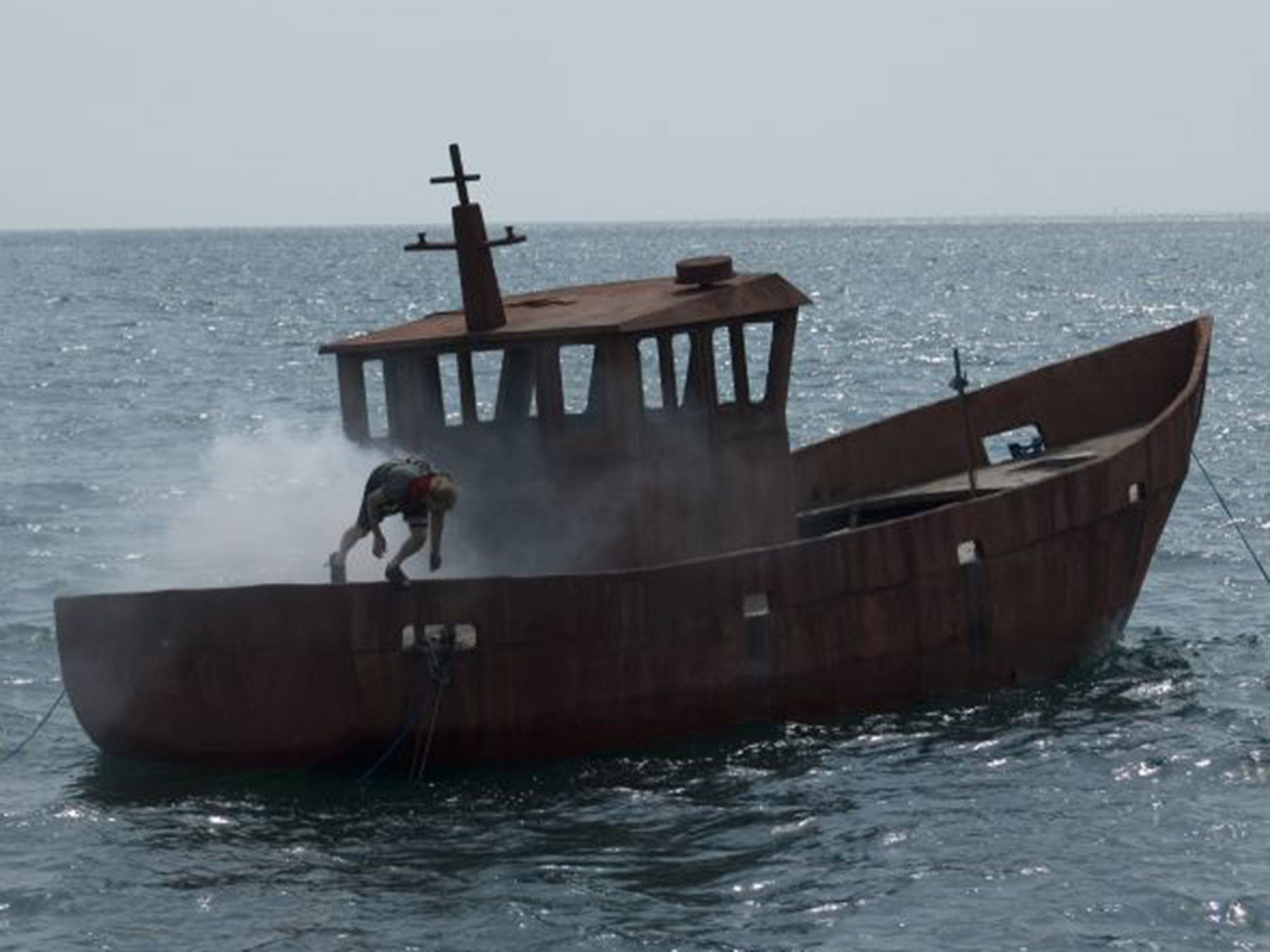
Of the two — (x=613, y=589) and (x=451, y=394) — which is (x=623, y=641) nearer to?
(x=613, y=589)

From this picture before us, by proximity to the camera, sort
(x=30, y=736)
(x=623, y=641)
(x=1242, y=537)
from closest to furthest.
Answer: (x=623, y=641)
(x=30, y=736)
(x=1242, y=537)

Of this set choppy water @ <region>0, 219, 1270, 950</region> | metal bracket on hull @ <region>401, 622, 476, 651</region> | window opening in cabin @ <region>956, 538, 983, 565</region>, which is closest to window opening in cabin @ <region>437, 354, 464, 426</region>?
choppy water @ <region>0, 219, 1270, 950</region>

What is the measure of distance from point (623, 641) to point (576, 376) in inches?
1833

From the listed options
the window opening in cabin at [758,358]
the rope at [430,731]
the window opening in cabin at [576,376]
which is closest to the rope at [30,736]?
the rope at [430,731]

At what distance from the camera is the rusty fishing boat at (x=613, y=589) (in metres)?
19.3

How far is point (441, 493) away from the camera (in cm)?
1948

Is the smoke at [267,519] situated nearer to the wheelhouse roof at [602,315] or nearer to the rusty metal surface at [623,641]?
the wheelhouse roof at [602,315]

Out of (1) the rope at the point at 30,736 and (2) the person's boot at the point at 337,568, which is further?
(1) the rope at the point at 30,736

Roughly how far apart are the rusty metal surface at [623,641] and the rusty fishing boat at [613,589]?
23 millimetres

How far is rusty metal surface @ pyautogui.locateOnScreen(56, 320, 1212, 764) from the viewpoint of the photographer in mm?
19219

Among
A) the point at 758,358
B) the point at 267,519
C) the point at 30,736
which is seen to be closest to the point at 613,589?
the point at 30,736

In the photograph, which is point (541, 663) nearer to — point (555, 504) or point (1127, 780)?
point (555, 504)

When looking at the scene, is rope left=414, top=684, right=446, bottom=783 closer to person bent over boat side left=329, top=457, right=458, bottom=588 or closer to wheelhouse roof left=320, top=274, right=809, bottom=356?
person bent over boat side left=329, top=457, right=458, bottom=588

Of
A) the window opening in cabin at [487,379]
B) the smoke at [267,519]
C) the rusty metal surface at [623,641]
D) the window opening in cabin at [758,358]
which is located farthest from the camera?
the window opening in cabin at [758,358]
